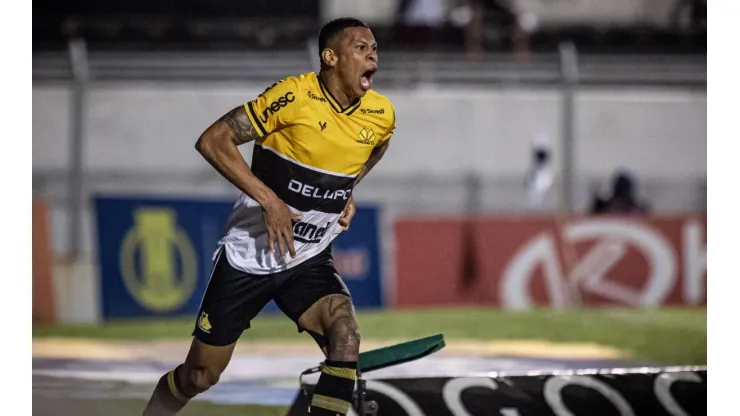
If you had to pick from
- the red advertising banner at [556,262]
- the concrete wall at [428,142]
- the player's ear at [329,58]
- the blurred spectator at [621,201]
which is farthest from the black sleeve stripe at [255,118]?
the blurred spectator at [621,201]

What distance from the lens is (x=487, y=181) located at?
1468cm

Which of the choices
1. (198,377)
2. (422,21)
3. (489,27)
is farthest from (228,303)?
(489,27)

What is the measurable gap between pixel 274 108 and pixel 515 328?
278 inches

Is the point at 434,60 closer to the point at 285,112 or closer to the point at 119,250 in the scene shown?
the point at 119,250

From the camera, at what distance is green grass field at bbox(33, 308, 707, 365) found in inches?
437

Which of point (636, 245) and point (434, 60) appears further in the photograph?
point (434, 60)

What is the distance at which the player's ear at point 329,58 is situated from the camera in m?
5.75

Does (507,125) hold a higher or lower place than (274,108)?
higher

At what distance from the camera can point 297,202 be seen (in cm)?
577

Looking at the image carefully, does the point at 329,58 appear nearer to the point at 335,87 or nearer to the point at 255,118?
the point at 335,87

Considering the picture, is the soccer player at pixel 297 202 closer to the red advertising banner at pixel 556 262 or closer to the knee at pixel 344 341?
the knee at pixel 344 341

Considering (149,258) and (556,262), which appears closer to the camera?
(149,258)
